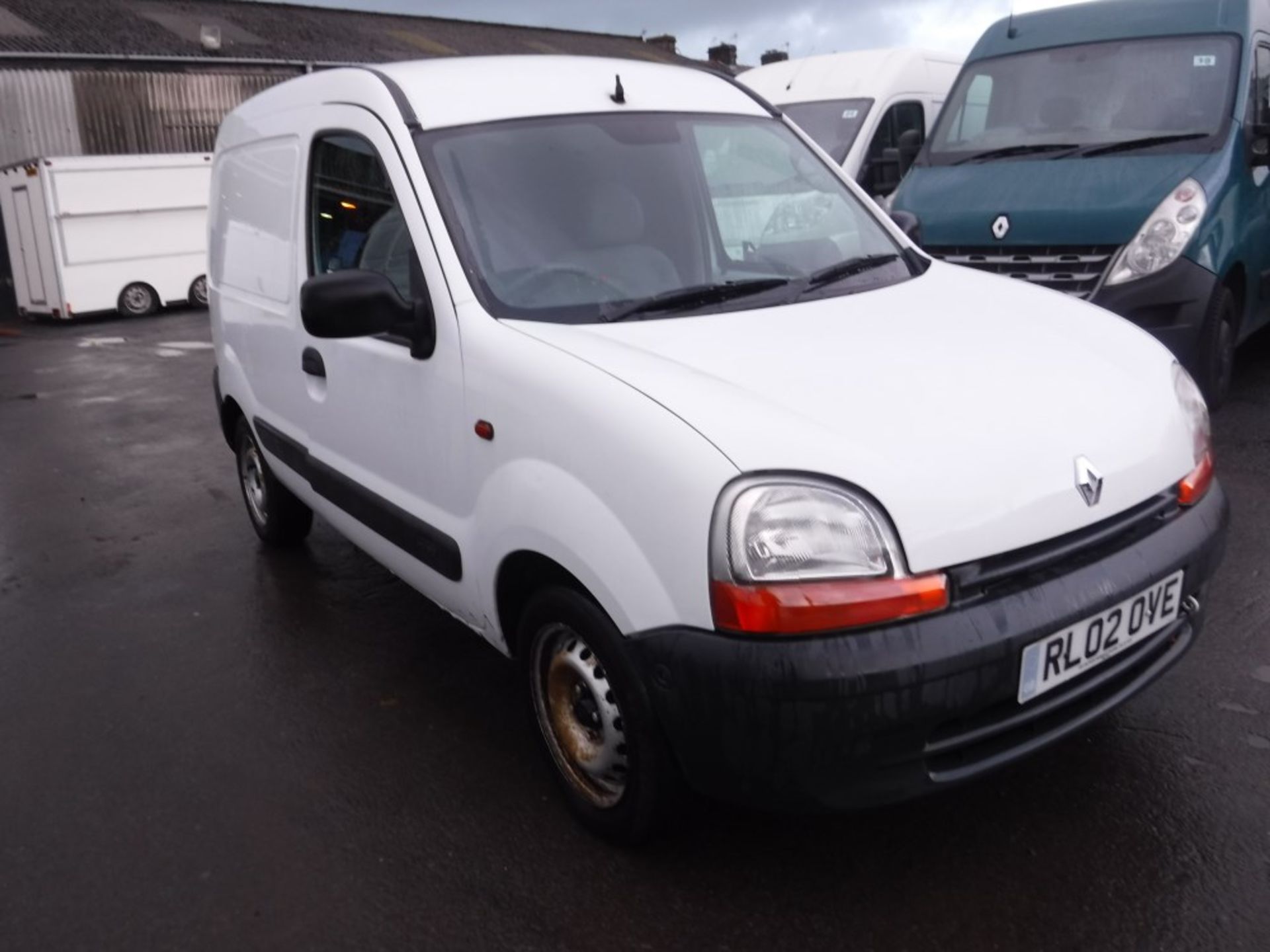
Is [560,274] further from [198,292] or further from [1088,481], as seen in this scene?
[198,292]

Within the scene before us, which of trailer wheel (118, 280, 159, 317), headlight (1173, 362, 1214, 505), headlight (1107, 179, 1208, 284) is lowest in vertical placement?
trailer wheel (118, 280, 159, 317)

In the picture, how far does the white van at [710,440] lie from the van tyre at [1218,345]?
2.83 m

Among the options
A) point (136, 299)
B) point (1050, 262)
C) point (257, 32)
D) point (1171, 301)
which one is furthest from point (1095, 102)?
point (257, 32)

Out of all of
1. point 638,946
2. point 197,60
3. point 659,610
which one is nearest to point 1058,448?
point 659,610

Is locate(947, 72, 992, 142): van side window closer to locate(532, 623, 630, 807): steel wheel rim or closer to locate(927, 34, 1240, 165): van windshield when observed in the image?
locate(927, 34, 1240, 165): van windshield

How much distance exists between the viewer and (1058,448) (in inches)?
97.7

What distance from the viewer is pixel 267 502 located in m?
5.16

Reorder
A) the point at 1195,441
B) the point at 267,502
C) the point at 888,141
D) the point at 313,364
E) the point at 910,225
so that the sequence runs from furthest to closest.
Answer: the point at 888,141 → the point at 267,502 → the point at 910,225 → the point at 313,364 → the point at 1195,441

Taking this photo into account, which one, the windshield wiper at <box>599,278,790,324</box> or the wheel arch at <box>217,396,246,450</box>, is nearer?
the windshield wiper at <box>599,278,790,324</box>

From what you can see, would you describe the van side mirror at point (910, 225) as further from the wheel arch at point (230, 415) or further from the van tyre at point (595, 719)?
the wheel arch at point (230, 415)

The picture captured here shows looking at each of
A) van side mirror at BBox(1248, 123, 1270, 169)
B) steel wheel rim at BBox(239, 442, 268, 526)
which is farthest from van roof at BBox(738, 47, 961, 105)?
steel wheel rim at BBox(239, 442, 268, 526)

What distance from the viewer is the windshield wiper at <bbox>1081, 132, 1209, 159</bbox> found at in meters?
6.12

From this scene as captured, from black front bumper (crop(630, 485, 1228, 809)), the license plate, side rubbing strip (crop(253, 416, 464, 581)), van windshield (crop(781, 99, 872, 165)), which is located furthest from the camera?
van windshield (crop(781, 99, 872, 165))

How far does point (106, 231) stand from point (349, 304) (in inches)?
610
